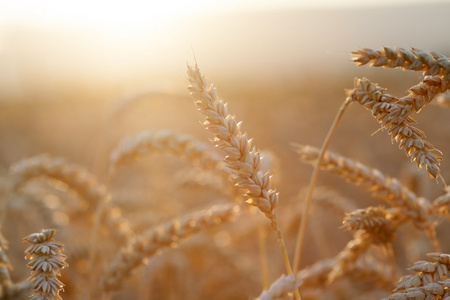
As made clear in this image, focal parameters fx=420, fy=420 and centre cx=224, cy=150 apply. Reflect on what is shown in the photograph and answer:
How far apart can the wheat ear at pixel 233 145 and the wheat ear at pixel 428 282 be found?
364 mm

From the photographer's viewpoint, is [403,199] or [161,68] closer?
[403,199]

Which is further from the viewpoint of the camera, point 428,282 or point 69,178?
point 69,178

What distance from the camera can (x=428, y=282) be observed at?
107cm

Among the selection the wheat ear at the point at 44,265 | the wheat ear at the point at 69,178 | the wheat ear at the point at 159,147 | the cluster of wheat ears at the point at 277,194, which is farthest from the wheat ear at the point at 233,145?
the wheat ear at the point at 69,178

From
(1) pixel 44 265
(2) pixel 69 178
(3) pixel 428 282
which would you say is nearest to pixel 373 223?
(3) pixel 428 282

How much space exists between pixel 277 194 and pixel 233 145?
16 cm

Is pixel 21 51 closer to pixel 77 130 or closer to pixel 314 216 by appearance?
pixel 77 130

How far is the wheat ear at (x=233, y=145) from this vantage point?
1002 millimetres

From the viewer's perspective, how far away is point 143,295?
2.32 m

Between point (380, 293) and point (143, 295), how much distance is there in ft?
4.78

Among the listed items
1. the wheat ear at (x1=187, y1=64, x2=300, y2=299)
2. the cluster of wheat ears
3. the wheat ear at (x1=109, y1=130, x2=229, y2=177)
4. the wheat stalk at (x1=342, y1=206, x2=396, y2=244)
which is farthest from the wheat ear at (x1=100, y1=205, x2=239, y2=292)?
the wheat ear at (x1=187, y1=64, x2=300, y2=299)

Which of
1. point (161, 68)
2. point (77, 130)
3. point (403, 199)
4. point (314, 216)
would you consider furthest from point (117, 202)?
point (161, 68)

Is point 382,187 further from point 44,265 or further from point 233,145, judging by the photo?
point 44,265

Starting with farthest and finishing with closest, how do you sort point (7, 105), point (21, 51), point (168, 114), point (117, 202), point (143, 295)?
point (21, 51) → point (7, 105) → point (168, 114) → point (117, 202) → point (143, 295)
